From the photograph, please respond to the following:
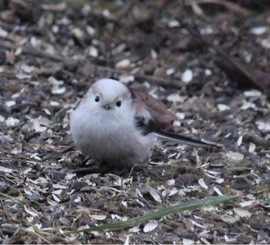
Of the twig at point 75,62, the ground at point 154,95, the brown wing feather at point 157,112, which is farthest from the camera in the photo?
the twig at point 75,62

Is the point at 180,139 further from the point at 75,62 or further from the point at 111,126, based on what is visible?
the point at 75,62

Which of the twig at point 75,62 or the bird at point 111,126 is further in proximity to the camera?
the twig at point 75,62

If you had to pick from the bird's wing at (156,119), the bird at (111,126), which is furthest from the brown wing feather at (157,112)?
the bird at (111,126)

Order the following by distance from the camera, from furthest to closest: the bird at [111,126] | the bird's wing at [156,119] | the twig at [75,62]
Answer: the twig at [75,62]
the bird's wing at [156,119]
the bird at [111,126]

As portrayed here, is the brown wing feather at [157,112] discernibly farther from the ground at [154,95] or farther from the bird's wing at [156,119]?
the ground at [154,95]

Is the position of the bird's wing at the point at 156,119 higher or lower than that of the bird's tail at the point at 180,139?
higher

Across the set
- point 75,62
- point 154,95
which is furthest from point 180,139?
point 75,62
